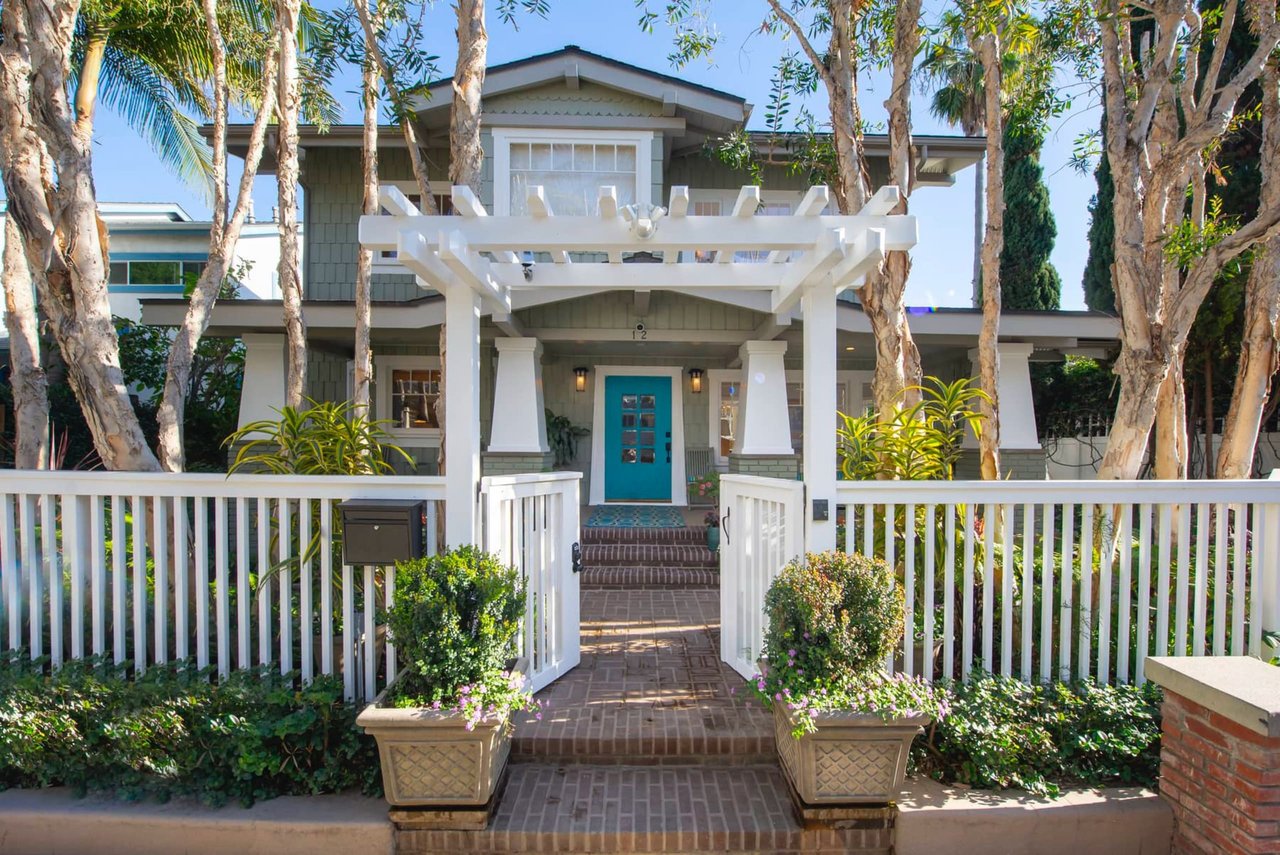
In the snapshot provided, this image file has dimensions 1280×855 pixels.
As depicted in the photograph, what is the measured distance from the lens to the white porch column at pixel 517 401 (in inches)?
314

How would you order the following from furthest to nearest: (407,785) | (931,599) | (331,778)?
1. (931,599)
2. (331,778)
3. (407,785)

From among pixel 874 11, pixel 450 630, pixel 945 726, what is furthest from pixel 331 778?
pixel 874 11

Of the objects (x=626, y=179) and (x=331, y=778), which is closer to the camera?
(x=331, y=778)

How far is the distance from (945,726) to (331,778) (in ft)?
8.67

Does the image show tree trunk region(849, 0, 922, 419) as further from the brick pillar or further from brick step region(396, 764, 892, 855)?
brick step region(396, 764, 892, 855)

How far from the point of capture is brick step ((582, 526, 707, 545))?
7.15 m

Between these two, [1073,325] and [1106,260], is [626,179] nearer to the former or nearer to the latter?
[1073,325]

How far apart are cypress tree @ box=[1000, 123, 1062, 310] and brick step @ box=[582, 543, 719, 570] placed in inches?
499

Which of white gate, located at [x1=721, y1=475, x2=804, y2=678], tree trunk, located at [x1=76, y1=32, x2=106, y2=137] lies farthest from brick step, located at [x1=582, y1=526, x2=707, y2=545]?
tree trunk, located at [x1=76, y1=32, x2=106, y2=137]

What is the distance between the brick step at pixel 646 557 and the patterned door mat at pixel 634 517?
627 mm

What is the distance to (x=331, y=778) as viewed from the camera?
283 centimetres

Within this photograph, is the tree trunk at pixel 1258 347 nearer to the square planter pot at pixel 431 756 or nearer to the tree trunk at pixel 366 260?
the square planter pot at pixel 431 756

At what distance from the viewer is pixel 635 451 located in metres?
9.84

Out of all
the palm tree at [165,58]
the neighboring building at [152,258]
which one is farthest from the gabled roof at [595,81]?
the neighboring building at [152,258]
